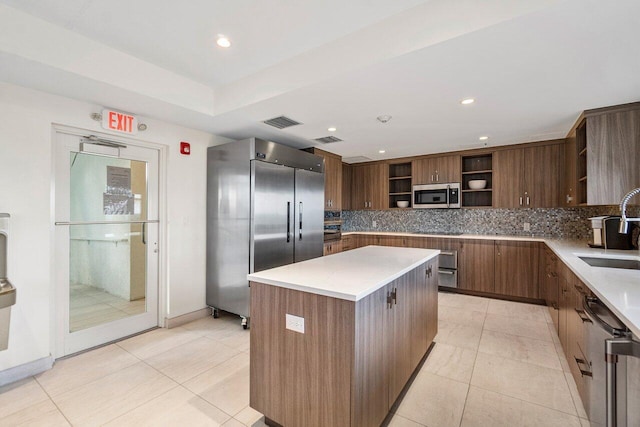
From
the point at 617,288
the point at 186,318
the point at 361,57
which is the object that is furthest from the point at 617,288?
the point at 186,318

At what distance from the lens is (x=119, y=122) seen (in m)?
2.92

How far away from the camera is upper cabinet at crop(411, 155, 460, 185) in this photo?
5.02m

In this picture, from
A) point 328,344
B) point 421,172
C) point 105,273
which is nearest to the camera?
point 328,344

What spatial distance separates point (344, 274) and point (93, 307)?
2.72 m

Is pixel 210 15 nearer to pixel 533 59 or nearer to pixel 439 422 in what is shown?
pixel 533 59

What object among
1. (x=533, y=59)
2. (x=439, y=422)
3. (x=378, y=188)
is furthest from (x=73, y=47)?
(x=378, y=188)

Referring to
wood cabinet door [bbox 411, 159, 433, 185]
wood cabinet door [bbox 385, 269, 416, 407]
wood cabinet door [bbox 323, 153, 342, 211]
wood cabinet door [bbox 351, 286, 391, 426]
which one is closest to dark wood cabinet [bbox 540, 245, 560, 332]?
wood cabinet door [bbox 385, 269, 416, 407]

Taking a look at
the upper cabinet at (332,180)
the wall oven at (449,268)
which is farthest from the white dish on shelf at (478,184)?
the upper cabinet at (332,180)

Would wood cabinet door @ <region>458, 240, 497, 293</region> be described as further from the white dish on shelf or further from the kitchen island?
the kitchen island

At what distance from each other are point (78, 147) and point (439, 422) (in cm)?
371

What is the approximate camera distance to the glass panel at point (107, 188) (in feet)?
9.10

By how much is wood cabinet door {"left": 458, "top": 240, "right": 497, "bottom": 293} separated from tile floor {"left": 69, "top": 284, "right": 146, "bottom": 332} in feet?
15.0

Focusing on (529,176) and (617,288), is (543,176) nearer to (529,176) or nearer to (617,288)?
(529,176)

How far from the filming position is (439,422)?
5.96 ft
